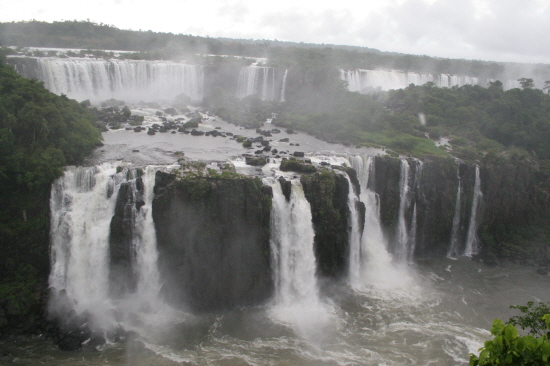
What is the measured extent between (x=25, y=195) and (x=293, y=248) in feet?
41.4

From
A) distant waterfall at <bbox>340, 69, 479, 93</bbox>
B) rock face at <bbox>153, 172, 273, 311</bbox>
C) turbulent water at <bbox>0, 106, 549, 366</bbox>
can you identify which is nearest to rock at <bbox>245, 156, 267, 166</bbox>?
turbulent water at <bbox>0, 106, 549, 366</bbox>

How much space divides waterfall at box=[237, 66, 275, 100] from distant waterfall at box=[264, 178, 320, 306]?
29.1 meters

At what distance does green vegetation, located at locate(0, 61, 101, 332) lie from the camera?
675 inches

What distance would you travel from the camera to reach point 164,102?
42906 millimetres

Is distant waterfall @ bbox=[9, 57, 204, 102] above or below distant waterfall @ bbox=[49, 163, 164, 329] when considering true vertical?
above

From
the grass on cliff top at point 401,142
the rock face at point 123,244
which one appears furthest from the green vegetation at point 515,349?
the grass on cliff top at point 401,142

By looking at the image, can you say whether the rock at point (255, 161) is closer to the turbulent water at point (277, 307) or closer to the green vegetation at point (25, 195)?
the turbulent water at point (277, 307)

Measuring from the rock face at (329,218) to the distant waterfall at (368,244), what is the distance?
812 millimetres

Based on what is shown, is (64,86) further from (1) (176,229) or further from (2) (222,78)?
(1) (176,229)

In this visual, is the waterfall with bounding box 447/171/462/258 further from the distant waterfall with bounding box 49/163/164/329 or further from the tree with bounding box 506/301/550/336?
the distant waterfall with bounding box 49/163/164/329

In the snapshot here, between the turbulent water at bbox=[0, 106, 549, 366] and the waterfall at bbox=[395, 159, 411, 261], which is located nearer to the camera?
the turbulent water at bbox=[0, 106, 549, 366]

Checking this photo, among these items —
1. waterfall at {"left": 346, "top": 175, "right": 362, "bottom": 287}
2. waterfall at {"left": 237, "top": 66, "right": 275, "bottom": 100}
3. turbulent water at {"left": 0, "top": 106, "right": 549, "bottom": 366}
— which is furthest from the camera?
waterfall at {"left": 237, "top": 66, "right": 275, "bottom": 100}

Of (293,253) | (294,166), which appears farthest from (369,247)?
(294,166)

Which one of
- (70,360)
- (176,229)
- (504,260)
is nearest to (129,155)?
(176,229)
